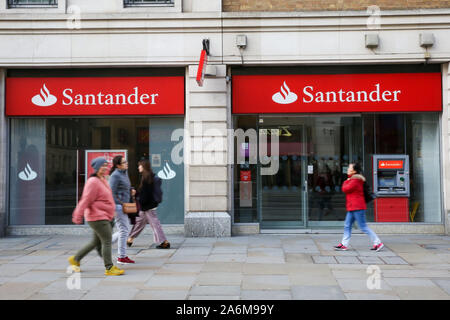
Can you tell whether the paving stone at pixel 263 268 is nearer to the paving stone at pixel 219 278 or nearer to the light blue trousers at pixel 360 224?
the paving stone at pixel 219 278

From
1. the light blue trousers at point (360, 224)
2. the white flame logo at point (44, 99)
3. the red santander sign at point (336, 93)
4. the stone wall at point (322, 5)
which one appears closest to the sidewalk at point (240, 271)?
the light blue trousers at point (360, 224)

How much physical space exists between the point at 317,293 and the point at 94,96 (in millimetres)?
7478

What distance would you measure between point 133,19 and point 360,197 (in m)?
6.42

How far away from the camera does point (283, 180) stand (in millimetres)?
11211

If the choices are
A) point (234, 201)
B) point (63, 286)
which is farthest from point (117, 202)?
point (234, 201)

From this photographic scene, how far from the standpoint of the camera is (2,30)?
10844 mm

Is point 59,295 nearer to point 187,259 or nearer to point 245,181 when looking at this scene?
point 187,259

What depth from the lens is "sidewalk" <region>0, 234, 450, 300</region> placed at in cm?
584

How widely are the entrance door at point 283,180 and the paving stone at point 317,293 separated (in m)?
5.14

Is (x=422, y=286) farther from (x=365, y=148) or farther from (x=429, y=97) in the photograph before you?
(x=429, y=97)

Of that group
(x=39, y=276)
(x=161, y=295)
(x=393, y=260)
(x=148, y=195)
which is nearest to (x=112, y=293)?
(x=161, y=295)

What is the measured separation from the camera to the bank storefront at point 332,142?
35.8 ft

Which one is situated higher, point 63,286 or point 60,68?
point 60,68

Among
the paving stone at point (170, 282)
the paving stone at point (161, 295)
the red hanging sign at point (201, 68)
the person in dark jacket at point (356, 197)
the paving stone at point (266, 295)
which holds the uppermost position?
the red hanging sign at point (201, 68)
